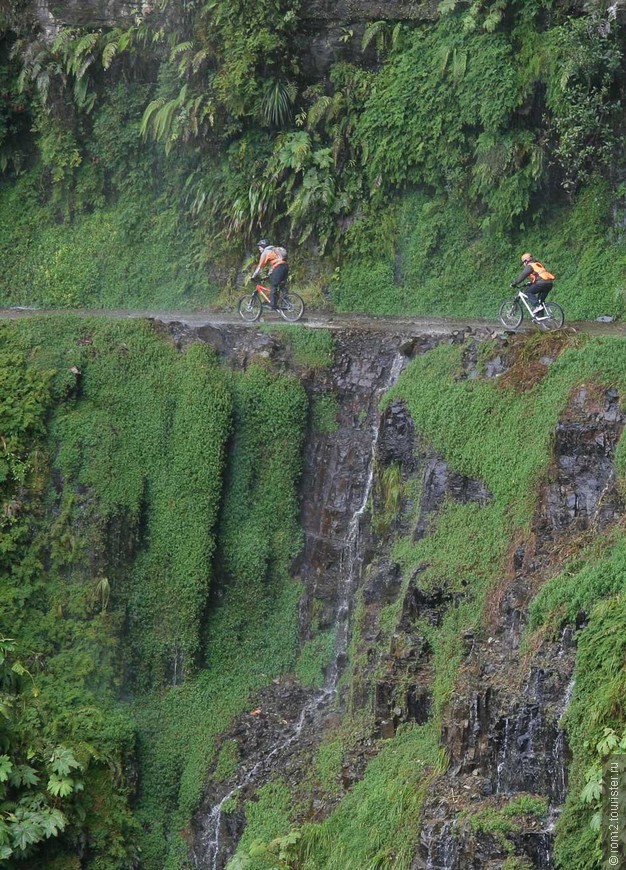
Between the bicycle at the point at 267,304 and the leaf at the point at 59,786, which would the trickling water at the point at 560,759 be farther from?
the bicycle at the point at 267,304

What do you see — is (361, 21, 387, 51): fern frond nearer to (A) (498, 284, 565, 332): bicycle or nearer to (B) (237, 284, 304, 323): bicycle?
(B) (237, 284, 304, 323): bicycle

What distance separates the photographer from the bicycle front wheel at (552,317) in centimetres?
2388

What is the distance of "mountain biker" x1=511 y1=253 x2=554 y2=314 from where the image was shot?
23609mm

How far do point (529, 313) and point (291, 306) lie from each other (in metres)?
5.16

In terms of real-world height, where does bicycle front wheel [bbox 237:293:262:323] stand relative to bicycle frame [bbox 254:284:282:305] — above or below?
below

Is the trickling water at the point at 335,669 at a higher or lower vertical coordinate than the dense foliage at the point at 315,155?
lower

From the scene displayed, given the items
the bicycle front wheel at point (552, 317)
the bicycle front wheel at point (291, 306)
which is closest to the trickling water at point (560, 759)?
the bicycle front wheel at point (552, 317)

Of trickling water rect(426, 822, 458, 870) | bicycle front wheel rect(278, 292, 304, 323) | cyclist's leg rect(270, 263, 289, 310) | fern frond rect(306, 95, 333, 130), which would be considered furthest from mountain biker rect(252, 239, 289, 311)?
trickling water rect(426, 822, 458, 870)

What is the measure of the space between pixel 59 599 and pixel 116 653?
1.50 meters

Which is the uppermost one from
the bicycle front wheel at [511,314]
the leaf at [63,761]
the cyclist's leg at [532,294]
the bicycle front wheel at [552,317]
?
the cyclist's leg at [532,294]

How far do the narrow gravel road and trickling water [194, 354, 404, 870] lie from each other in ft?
5.21

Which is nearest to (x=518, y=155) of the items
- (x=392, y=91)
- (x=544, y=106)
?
(x=544, y=106)

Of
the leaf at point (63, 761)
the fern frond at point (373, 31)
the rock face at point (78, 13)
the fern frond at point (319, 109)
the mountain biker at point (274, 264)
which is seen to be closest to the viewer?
the leaf at point (63, 761)

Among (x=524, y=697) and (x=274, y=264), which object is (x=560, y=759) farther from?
(x=274, y=264)
